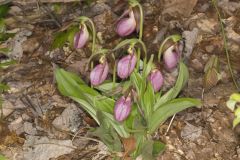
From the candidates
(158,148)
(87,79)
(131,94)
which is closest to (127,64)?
(131,94)

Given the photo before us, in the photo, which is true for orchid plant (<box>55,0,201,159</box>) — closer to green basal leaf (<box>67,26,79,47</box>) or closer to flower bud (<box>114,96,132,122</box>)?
flower bud (<box>114,96,132,122</box>)

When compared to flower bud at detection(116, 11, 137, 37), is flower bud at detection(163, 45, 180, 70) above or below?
below

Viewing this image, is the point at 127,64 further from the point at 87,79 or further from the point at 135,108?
the point at 87,79

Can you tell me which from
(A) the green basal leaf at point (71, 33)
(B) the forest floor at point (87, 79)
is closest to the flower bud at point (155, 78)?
(B) the forest floor at point (87, 79)

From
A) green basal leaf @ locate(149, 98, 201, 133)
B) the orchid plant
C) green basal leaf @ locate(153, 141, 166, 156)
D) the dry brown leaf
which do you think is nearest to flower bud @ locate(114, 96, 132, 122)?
the orchid plant

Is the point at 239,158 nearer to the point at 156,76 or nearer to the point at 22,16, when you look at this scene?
the point at 156,76
